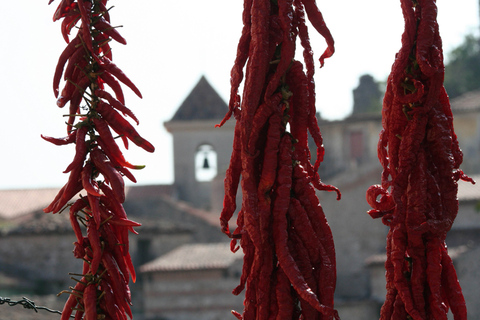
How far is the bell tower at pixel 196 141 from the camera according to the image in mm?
38344

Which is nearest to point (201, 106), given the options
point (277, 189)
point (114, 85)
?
point (114, 85)

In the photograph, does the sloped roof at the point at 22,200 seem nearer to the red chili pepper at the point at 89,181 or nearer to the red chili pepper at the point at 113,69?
the red chili pepper at the point at 113,69

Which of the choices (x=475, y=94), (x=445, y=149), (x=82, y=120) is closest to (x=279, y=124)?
(x=445, y=149)

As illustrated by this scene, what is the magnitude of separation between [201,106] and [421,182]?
36592mm

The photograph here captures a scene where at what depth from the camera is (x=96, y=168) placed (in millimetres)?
3199

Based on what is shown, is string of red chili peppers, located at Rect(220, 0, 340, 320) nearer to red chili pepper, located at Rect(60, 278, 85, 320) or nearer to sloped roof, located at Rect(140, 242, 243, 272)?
red chili pepper, located at Rect(60, 278, 85, 320)

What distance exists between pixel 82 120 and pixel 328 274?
1093mm

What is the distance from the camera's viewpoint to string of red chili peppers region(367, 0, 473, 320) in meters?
2.92

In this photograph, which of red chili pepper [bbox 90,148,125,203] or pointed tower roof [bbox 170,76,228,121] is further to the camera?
pointed tower roof [bbox 170,76,228,121]

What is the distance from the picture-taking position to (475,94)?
1393 inches

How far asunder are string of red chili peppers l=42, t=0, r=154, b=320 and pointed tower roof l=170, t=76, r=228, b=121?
35312mm

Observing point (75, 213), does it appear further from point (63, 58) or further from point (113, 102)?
point (63, 58)

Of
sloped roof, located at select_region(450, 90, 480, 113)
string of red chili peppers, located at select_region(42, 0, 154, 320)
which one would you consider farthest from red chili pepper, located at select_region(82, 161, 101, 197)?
sloped roof, located at select_region(450, 90, 480, 113)

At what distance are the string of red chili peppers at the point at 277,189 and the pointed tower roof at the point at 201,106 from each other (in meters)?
35.8
